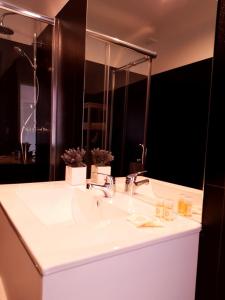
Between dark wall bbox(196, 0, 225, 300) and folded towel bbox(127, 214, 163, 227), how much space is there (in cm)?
19

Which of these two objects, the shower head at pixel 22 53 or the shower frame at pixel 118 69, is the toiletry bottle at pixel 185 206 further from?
the shower head at pixel 22 53

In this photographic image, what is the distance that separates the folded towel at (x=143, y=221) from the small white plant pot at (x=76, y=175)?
26.2 inches

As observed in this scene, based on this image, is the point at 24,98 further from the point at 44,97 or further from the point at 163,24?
the point at 163,24

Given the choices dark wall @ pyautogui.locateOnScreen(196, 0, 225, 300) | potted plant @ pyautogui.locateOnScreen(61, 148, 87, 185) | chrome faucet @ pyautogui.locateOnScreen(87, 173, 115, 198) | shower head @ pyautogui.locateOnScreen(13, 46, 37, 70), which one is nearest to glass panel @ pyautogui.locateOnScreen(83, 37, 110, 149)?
potted plant @ pyautogui.locateOnScreen(61, 148, 87, 185)

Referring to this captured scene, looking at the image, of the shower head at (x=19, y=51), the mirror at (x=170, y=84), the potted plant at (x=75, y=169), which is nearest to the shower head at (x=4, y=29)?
the shower head at (x=19, y=51)

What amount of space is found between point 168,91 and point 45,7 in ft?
5.13

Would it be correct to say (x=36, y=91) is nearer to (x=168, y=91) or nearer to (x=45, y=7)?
(x=45, y=7)

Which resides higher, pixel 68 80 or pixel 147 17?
pixel 147 17

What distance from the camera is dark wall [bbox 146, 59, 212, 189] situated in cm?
101

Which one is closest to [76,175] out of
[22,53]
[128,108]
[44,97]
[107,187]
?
[107,187]

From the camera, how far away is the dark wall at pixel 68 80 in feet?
5.90

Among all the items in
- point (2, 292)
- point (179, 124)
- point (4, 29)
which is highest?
point (4, 29)

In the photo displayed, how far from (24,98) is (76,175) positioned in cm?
122

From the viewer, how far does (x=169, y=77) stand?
1.19m
